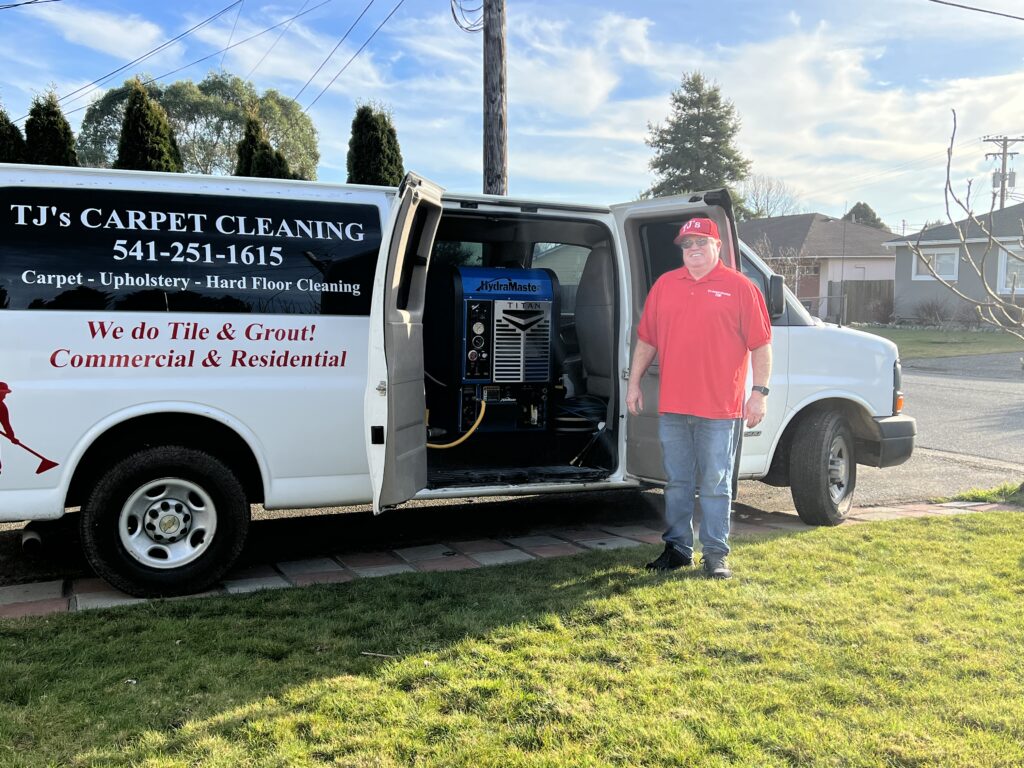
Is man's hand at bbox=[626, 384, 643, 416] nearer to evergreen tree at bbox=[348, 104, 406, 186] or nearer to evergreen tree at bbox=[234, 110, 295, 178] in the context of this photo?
evergreen tree at bbox=[348, 104, 406, 186]

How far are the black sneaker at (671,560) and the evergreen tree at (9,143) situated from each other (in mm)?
12550

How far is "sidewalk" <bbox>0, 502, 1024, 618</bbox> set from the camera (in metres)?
4.27

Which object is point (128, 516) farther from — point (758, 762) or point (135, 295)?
point (758, 762)

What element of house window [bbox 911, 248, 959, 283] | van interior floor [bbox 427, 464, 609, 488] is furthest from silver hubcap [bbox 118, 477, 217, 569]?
house window [bbox 911, 248, 959, 283]

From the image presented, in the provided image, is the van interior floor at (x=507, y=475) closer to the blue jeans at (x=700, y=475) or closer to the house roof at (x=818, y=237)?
the blue jeans at (x=700, y=475)

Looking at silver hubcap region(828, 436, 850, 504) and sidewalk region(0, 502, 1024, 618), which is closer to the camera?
sidewalk region(0, 502, 1024, 618)

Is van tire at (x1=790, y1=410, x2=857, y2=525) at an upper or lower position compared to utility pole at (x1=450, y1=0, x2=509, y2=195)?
lower

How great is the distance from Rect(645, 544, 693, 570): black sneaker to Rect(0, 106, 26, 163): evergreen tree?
12550 mm

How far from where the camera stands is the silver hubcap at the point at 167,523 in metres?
4.23

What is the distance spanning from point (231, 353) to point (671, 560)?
8.91ft

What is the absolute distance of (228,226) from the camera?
4.38 metres

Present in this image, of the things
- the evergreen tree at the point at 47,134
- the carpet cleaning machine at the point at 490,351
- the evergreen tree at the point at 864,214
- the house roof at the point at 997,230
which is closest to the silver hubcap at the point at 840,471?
the carpet cleaning machine at the point at 490,351

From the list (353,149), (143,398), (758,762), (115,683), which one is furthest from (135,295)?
(353,149)

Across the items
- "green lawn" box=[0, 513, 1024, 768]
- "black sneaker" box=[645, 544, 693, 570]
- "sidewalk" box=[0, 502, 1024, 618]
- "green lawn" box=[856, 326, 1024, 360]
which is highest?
"green lawn" box=[856, 326, 1024, 360]
